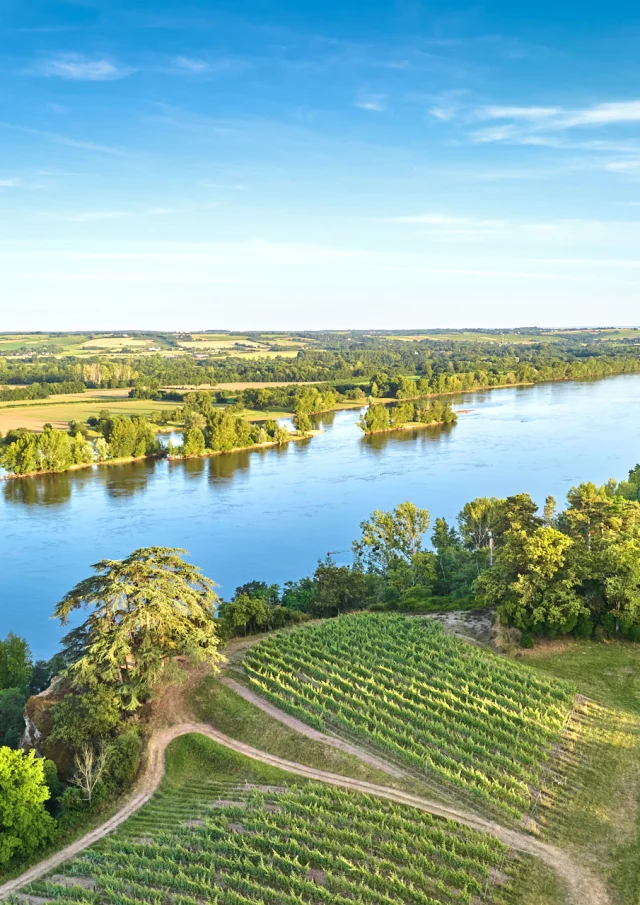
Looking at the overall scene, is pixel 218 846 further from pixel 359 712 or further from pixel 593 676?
pixel 593 676

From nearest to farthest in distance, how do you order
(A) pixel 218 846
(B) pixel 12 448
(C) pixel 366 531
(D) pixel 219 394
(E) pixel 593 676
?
(A) pixel 218 846 < (E) pixel 593 676 < (C) pixel 366 531 < (B) pixel 12 448 < (D) pixel 219 394

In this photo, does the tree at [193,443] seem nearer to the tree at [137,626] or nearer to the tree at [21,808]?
the tree at [137,626]

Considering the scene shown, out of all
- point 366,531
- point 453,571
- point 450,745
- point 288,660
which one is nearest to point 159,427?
point 366,531

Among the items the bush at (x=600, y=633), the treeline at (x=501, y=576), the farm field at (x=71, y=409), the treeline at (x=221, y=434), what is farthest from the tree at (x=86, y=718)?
the farm field at (x=71, y=409)

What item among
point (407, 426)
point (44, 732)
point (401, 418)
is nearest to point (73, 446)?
point (401, 418)

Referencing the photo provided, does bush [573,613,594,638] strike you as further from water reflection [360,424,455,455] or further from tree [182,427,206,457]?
tree [182,427,206,457]

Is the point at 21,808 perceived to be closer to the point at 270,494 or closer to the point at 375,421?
the point at 270,494

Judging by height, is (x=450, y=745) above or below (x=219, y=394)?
below
